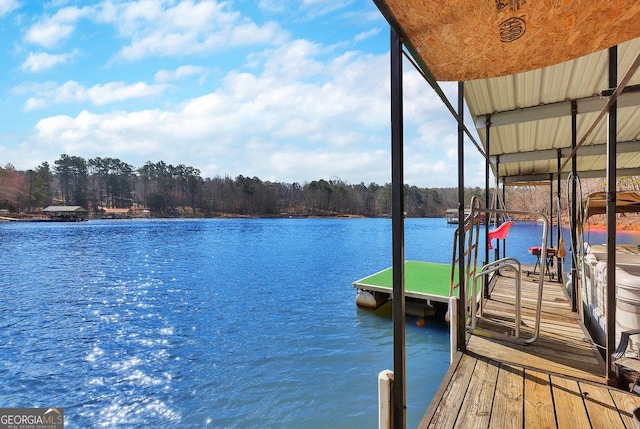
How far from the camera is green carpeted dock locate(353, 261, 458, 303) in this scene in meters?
6.82

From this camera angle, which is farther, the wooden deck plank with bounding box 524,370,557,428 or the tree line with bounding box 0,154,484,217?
the tree line with bounding box 0,154,484,217

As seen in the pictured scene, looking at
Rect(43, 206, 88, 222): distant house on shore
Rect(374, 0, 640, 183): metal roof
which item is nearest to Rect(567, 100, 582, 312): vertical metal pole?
Rect(374, 0, 640, 183): metal roof

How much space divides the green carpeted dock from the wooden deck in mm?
3463

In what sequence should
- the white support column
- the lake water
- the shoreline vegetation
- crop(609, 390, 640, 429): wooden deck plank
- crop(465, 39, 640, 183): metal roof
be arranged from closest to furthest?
the white support column < crop(609, 390, 640, 429): wooden deck plank < crop(465, 39, 640, 183): metal roof < the lake water < the shoreline vegetation

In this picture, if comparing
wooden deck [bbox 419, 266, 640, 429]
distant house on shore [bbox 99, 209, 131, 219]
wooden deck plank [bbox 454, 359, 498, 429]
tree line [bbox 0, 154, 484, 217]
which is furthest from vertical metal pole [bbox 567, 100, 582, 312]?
distant house on shore [bbox 99, 209, 131, 219]

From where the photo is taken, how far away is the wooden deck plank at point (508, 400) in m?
1.80

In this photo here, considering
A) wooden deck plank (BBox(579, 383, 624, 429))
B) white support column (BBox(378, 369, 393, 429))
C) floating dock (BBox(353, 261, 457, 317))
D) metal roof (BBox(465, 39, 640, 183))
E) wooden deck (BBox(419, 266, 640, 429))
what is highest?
metal roof (BBox(465, 39, 640, 183))

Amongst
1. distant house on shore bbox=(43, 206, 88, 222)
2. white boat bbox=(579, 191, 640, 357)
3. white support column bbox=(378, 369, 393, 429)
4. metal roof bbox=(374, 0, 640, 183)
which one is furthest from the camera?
distant house on shore bbox=(43, 206, 88, 222)

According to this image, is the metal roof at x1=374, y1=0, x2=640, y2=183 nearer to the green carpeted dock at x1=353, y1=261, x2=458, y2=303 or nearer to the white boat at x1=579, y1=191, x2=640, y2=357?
the white boat at x1=579, y1=191, x2=640, y2=357

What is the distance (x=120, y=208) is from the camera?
62312mm

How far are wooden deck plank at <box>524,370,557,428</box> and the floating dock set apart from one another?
405 cm

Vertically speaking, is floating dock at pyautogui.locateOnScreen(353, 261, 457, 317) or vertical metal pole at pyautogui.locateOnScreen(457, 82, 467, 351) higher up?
vertical metal pole at pyautogui.locateOnScreen(457, 82, 467, 351)

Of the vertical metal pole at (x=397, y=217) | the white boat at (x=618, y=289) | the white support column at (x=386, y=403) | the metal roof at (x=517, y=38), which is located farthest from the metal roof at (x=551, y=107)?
the white support column at (x=386, y=403)

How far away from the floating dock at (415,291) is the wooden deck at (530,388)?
3.46 metres
